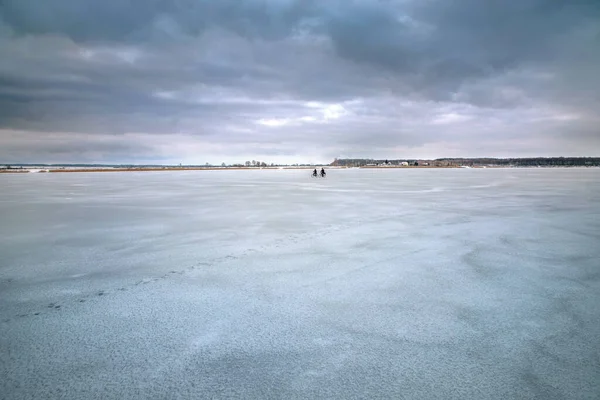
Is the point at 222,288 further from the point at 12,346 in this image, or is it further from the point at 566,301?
the point at 566,301

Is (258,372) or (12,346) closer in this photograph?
(258,372)

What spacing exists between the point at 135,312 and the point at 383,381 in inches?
95.1

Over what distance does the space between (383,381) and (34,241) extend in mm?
7103

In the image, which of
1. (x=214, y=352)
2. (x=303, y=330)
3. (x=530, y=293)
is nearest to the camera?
(x=214, y=352)

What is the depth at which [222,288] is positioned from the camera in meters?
4.14

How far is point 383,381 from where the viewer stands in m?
2.36

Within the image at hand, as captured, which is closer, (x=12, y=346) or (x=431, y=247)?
(x=12, y=346)

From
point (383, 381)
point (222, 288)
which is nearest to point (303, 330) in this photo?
point (383, 381)

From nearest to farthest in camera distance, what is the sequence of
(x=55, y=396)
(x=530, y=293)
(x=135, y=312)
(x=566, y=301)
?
1. (x=55, y=396)
2. (x=135, y=312)
3. (x=566, y=301)
4. (x=530, y=293)

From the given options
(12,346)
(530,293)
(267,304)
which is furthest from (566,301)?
(12,346)

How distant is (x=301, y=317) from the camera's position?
334cm

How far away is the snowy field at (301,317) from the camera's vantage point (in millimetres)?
2367

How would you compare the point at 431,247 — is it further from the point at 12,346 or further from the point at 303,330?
the point at 12,346

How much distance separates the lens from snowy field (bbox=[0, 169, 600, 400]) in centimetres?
237
